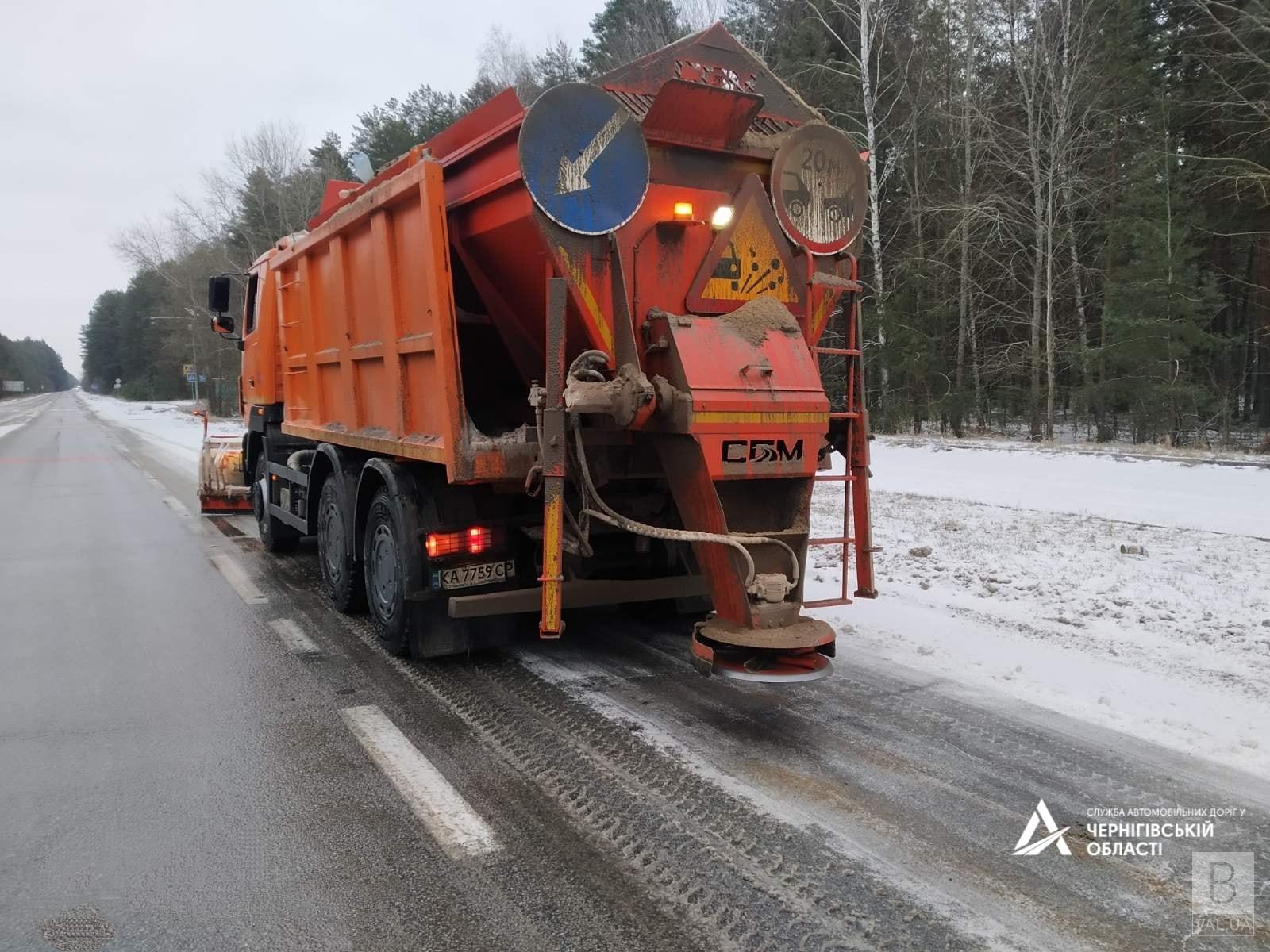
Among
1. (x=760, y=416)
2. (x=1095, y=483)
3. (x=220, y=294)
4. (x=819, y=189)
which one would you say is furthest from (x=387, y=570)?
(x=1095, y=483)

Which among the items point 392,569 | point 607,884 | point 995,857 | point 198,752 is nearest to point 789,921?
point 607,884

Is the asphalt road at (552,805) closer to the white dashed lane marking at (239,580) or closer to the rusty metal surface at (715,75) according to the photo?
the white dashed lane marking at (239,580)

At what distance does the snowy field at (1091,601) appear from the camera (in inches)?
170

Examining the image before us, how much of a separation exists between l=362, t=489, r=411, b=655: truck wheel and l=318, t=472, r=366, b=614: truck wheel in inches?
11.2

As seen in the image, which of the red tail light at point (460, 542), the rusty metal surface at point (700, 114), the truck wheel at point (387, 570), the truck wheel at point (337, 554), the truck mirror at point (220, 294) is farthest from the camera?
the truck mirror at point (220, 294)

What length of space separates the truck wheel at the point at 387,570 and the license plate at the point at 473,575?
0.59 ft

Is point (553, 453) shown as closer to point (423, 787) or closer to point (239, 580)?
point (423, 787)

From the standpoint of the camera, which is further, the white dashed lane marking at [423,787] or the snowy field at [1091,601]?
the snowy field at [1091,601]

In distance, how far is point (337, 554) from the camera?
6.35 m

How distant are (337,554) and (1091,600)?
5.44 meters

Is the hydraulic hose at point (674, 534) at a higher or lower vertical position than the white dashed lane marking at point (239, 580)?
higher

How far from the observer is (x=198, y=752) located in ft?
12.8

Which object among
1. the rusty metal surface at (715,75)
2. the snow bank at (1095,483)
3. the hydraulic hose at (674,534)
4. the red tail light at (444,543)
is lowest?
the snow bank at (1095,483)

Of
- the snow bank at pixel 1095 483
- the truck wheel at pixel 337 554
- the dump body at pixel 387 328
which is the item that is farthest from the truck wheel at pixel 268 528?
the snow bank at pixel 1095 483
